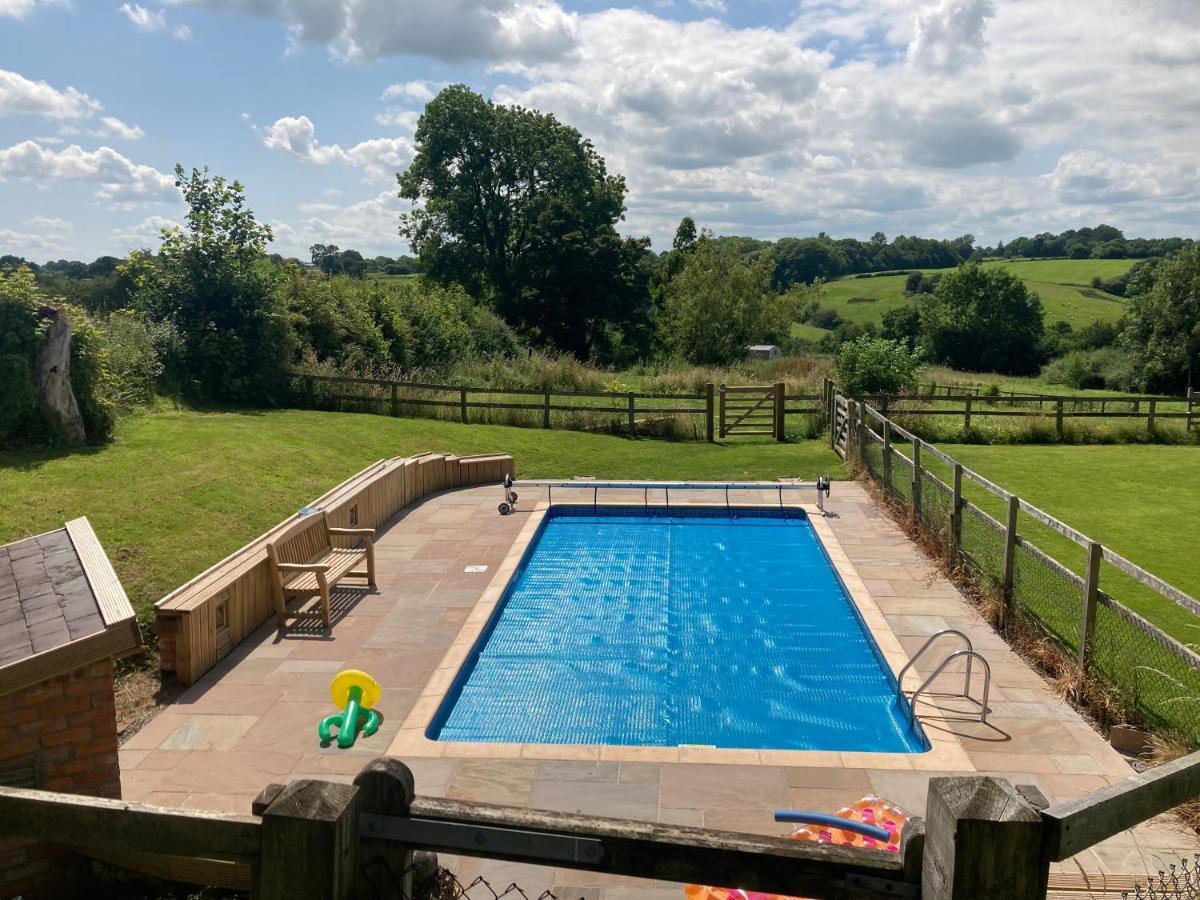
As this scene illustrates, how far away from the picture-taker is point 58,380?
1162 cm

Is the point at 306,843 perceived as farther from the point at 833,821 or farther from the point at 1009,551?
the point at 1009,551

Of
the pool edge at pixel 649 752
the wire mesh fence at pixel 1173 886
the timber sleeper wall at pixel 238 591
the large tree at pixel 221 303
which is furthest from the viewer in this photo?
the large tree at pixel 221 303

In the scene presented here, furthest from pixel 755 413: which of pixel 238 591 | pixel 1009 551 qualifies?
pixel 238 591

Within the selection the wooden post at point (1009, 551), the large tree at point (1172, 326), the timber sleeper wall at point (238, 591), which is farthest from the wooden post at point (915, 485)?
the large tree at point (1172, 326)

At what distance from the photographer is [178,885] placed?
436cm

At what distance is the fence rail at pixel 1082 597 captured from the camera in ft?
19.2

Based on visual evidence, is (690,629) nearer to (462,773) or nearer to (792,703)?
(792,703)

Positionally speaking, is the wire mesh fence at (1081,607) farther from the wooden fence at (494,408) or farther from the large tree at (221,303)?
the large tree at (221,303)

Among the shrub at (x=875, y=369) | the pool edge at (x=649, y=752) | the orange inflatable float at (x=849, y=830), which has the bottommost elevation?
the pool edge at (x=649, y=752)

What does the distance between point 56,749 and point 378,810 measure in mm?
2648

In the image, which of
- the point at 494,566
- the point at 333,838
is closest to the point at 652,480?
the point at 494,566

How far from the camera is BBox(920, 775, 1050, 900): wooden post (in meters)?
2.13

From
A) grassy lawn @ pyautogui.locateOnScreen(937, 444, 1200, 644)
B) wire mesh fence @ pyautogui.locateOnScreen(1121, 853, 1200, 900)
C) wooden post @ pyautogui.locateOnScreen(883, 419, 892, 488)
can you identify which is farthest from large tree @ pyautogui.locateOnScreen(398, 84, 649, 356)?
wire mesh fence @ pyautogui.locateOnScreen(1121, 853, 1200, 900)

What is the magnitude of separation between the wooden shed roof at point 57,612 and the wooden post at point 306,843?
2250mm
